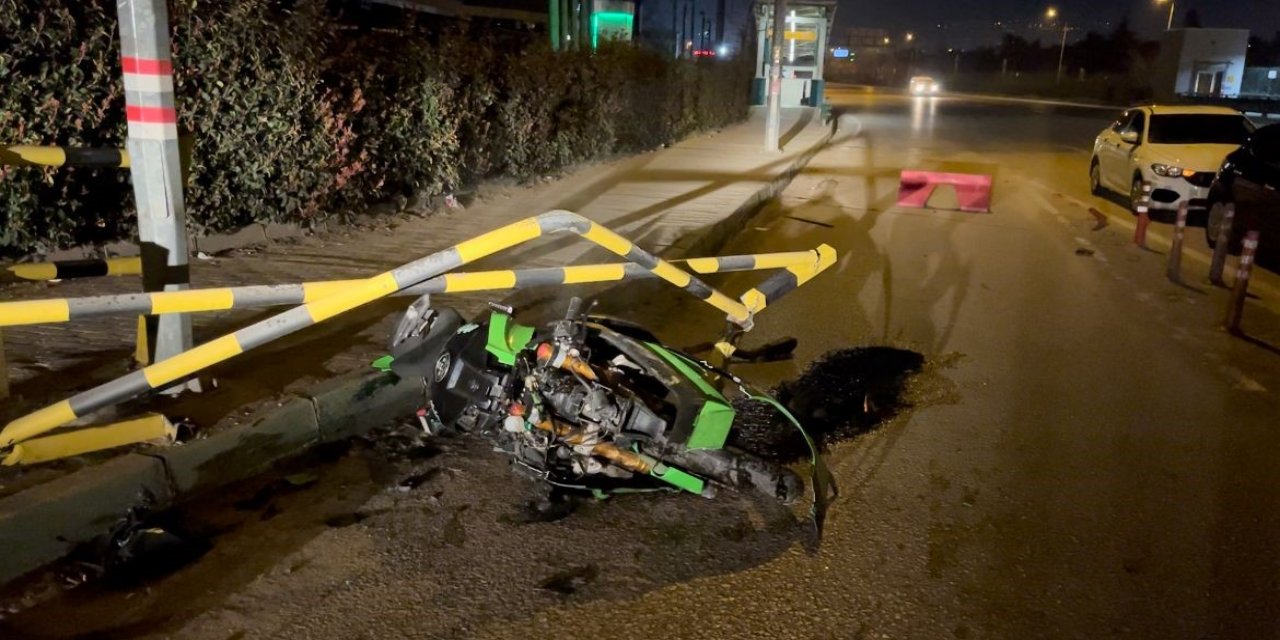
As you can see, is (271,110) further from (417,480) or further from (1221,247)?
(1221,247)

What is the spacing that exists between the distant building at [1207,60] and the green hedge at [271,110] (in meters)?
68.1

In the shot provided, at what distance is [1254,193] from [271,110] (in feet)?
32.3

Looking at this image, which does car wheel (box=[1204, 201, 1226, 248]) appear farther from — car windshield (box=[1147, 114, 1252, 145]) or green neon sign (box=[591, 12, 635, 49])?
green neon sign (box=[591, 12, 635, 49])

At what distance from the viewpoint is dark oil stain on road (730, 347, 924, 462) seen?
525 cm

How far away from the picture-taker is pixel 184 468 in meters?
4.16

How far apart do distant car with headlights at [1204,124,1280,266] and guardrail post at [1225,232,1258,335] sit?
2.20 m

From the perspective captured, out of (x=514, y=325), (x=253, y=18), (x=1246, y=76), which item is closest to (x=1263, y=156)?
(x=514, y=325)

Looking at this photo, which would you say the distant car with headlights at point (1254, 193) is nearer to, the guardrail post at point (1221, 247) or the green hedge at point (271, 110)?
the guardrail post at point (1221, 247)

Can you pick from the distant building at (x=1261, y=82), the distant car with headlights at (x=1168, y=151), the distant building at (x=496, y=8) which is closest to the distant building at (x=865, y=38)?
the distant building at (x=1261, y=82)

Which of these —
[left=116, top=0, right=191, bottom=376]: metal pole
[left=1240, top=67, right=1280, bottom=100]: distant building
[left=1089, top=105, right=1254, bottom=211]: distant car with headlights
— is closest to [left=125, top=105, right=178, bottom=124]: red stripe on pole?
[left=116, top=0, right=191, bottom=376]: metal pole

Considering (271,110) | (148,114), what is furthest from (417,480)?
(271,110)

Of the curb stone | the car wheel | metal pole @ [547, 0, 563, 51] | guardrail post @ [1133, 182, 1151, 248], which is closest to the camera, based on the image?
the curb stone

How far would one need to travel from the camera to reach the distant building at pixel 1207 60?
6694 cm

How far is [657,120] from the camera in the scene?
65.7 ft
